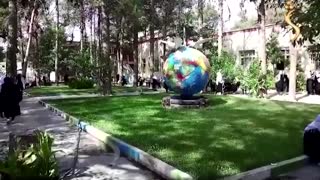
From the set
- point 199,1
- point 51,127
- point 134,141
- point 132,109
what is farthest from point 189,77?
point 199,1

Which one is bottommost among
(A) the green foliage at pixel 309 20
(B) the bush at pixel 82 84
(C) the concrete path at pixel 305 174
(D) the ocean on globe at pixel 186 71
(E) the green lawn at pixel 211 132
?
(C) the concrete path at pixel 305 174

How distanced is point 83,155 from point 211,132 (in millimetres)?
3245

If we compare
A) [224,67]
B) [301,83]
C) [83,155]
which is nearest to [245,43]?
[301,83]

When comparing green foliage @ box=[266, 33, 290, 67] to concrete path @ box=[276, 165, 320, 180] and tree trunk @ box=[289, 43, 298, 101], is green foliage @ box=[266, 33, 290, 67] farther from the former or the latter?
concrete path @ box=[276, 165, 320, 180]

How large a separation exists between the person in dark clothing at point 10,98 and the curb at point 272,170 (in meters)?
8.60

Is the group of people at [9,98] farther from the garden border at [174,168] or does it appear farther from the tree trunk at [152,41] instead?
the tree trunk at [152,41]

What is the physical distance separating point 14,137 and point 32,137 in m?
0.33

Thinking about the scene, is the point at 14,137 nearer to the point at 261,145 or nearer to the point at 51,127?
the point at 261,145

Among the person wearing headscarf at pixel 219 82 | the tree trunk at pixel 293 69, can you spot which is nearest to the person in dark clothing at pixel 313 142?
the tree trunk at pixel 293 69

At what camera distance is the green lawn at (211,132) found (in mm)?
7496

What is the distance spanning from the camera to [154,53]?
49.5 meters

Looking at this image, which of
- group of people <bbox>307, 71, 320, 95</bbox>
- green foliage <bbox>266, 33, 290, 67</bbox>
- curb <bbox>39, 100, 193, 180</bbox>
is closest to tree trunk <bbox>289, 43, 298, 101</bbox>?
group of people <bbox>307, 71, 320, 95</bbox>

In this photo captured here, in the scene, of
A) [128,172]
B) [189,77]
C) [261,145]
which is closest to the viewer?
[128,172]

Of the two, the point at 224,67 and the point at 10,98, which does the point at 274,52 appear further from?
the point at 10,98
